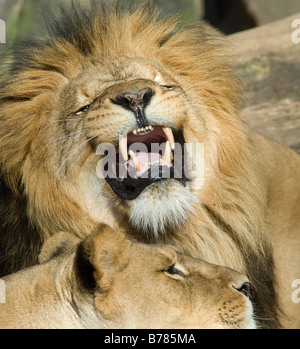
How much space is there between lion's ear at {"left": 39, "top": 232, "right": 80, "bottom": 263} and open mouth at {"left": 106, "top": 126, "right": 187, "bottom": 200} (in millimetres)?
347

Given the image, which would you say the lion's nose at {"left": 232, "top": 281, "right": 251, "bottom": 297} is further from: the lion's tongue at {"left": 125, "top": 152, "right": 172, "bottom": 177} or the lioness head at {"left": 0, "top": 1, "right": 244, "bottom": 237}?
the lion's tongue at {"left": 125, "top": 152, "right": 172, "bottom": 177}

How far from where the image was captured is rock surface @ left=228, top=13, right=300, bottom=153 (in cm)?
539

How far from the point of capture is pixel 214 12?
10281 mm

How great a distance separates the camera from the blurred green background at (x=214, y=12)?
26.7 ft

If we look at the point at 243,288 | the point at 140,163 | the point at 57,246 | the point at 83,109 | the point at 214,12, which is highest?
the point at 214,12

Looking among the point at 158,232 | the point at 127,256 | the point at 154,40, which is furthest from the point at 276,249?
the point at 127,256

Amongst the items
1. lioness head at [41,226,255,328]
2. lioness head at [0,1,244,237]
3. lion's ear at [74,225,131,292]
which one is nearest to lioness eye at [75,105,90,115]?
lioness head at [0,1,244,237]

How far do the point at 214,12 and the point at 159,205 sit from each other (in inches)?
286

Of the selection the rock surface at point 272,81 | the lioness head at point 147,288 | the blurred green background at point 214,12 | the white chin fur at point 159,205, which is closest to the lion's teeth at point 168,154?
the white chin fur at point 159,205

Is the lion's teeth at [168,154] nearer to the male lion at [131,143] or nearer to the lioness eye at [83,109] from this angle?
the male lion at [131,143]

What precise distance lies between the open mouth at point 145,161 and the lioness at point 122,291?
422 millimetres
